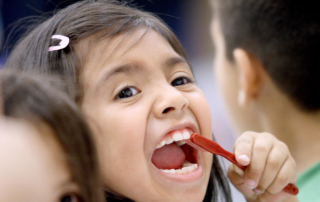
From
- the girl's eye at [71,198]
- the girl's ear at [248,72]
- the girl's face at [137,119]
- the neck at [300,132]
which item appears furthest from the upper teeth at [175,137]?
the girl's ear at [248,72]

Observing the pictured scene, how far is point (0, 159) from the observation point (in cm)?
43

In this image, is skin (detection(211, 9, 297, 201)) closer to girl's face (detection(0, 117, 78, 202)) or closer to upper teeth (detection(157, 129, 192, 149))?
A: upper teeth (detection(157, 129, 192, 149))

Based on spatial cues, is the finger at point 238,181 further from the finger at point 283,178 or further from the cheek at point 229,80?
the cheek at point 229,80

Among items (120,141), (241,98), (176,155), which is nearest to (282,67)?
(241,98)

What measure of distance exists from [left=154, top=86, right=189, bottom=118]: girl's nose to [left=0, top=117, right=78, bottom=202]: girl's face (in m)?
0.25

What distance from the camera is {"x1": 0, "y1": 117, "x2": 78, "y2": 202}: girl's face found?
0.43 m

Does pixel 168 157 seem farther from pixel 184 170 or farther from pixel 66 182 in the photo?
pixel 66 182

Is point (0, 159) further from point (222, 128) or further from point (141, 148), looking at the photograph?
point (222, 128)

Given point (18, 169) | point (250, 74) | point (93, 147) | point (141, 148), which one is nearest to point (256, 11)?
point (250, 74)

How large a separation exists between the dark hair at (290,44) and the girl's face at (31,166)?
3.01ft

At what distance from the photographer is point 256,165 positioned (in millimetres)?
765

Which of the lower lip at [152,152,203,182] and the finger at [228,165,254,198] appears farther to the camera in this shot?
the finger at [228,165,254,198]

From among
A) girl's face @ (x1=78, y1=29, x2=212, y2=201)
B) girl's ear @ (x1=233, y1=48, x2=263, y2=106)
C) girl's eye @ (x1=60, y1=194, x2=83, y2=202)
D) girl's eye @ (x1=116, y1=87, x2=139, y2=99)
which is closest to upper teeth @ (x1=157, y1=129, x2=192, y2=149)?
girl's face @ (x1=78, y1=29, x2=212, y2=201)

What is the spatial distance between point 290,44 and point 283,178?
580 millimetres
